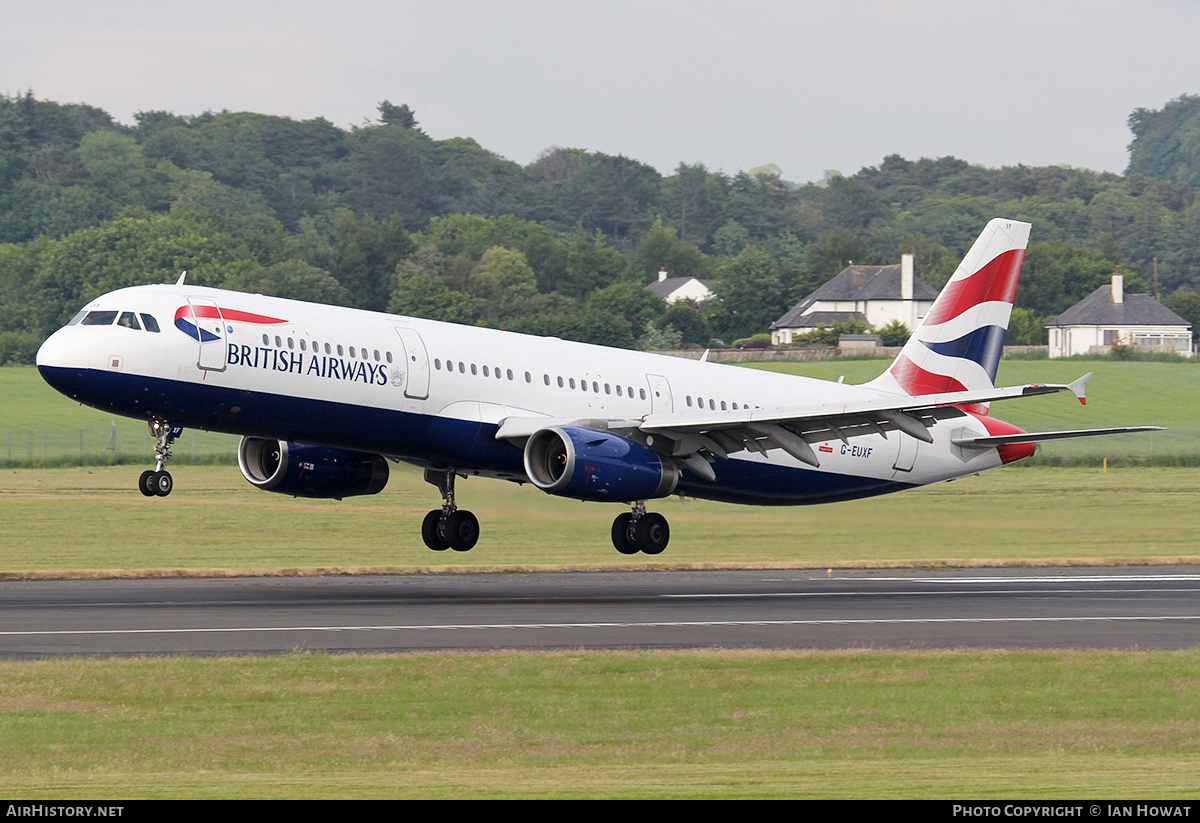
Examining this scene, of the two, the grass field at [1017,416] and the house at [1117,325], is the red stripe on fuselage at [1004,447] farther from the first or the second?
the house at [1117,325]

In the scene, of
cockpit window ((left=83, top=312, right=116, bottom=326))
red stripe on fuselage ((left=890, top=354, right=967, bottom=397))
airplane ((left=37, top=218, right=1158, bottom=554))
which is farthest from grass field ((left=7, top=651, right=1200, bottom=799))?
red stripe on fuselage ((left=890, top=354, right=967, bottom=397))

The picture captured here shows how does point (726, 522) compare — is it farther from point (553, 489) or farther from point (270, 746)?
point (270, 746)

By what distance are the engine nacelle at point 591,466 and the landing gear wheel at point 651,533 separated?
1.80m

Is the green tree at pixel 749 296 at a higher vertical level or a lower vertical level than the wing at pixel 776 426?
higher

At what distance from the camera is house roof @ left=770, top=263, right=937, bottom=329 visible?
179 metres

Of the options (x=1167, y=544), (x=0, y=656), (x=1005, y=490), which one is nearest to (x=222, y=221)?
(x=1005, y=490)

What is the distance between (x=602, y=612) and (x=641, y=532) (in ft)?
19.5

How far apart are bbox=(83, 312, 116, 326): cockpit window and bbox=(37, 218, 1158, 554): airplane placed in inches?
1.6

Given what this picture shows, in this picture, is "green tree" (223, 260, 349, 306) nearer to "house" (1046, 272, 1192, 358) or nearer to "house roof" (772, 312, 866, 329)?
"house roof" (772, 312, 866, 329)

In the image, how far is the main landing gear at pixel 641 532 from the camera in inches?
1626

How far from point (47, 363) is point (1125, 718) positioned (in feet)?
73.4

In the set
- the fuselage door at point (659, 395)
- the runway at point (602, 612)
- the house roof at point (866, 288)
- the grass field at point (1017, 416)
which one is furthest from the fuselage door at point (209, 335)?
the house roof at point (866, 288)

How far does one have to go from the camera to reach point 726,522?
57.7 metres

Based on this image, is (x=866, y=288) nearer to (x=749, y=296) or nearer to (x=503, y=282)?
(x=749, y=296)
